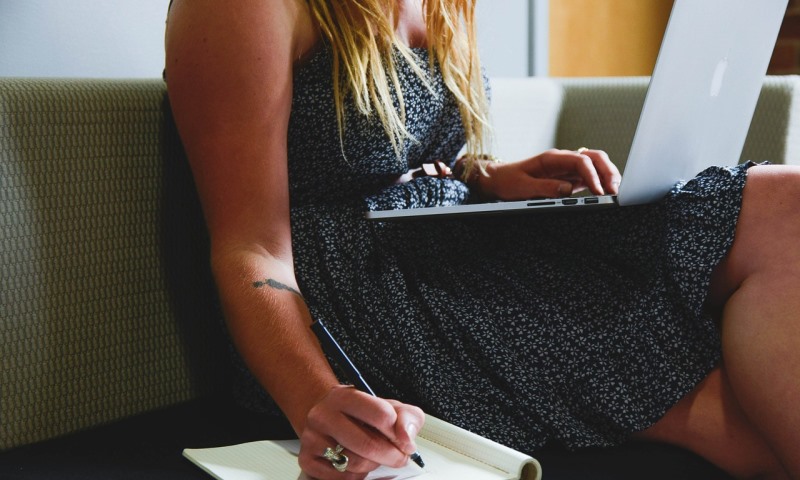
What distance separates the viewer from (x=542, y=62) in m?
2.24

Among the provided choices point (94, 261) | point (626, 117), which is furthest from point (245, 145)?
point (626, 117)

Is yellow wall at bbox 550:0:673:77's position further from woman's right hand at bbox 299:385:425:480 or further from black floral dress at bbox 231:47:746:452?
woman's right hand at bbox 299:385:425:480

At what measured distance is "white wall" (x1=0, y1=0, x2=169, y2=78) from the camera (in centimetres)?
107

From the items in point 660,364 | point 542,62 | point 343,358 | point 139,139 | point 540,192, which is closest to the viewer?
point 343,358

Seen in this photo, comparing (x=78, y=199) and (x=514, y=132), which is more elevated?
(x=78, y=199)

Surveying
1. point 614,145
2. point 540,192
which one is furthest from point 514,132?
point 540,192

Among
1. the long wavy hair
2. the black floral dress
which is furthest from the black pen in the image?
the long wavy hair

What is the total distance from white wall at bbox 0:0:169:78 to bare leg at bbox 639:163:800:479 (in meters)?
0.84

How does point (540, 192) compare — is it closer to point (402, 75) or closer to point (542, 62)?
point (402, 75)

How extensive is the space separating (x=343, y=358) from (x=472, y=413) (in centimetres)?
20

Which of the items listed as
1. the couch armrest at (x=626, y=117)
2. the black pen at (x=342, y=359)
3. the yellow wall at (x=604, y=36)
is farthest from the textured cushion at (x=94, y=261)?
the yellow wall at (x=604, y=36)

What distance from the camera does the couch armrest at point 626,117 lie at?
1.49 meters

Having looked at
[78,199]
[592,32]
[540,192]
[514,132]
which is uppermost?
[78,199]

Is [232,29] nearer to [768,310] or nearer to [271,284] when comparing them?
[271,284]
